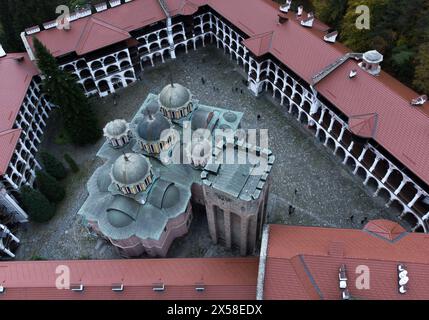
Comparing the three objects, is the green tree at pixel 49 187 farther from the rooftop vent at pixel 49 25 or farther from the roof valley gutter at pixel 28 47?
the rooftop vent at pixel 49 25

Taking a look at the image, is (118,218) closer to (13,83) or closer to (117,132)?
(117,132)

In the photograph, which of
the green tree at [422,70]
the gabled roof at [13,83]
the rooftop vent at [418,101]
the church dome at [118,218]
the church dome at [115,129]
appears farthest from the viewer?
the gabled roof at [13,83]

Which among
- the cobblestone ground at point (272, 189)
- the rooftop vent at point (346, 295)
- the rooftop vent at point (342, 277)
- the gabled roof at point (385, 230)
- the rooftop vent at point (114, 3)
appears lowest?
the cobblestone ground at point (272, 189)

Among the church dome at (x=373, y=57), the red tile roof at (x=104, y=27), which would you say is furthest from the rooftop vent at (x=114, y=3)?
the church dome at (x=373, y=57)

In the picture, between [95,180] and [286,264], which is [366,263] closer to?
[286,264]

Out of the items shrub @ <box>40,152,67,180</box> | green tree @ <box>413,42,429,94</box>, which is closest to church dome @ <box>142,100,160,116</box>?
shrub @ <box>40,152,67,180</box>

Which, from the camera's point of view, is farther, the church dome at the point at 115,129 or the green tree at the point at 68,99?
the green tree at the point at 68,99

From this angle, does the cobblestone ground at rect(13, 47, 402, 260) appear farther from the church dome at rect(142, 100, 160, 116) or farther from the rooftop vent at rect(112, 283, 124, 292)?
the church dome at rect(142, 100, 160, 116)
